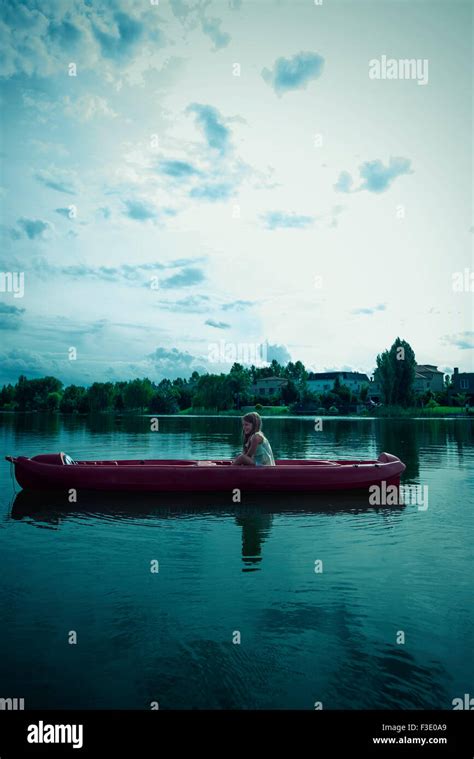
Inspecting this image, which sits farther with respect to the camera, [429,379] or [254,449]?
[429,379]

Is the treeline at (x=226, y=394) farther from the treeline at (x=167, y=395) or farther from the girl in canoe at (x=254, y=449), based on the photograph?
the girl in canoe at (x=254, y=449)

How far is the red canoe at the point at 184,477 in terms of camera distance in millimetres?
14461

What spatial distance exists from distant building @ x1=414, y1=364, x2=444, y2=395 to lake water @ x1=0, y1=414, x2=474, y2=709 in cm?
11511

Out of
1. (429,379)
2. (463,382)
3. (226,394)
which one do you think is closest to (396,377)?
(463,382)

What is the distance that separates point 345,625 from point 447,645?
3.97ft

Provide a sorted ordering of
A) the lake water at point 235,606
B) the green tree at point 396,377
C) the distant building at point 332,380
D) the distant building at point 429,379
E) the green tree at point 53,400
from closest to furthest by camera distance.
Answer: the lake water at point 235,606 < the green tree at point 396,377 < the distant building at point 429,379 < the green tree at point 53,400 < the distant building at point 332,380

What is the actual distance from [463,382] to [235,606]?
10329cm

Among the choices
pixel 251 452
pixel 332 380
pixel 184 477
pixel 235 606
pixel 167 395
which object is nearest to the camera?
pixel 235 606

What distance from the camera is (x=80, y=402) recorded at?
130 metres

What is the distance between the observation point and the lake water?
5.61 metres

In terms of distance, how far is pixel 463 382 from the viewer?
102000 mm

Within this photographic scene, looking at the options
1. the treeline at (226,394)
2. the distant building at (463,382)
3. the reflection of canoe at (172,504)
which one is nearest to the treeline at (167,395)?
the treeline at (226,394)

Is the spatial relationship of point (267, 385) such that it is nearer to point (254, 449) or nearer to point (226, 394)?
point (226, 394)

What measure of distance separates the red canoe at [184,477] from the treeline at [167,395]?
87.7 metres
